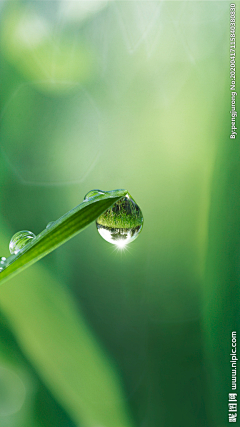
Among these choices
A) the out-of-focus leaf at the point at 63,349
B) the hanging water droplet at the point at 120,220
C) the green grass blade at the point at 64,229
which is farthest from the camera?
the out-of-focus leaf at the point at 63,349

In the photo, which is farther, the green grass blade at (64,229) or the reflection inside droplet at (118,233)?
the reflection inside droplet at (118,233)

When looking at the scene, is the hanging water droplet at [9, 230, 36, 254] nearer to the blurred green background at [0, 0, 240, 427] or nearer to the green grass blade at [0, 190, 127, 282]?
the green grass blade at [0, 190, 127, 282]

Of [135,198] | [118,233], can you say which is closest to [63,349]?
[135,198]

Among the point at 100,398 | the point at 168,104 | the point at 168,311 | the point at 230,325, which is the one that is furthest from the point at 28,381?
the point at 168,104

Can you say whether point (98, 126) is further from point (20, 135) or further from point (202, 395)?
point (202, 395)

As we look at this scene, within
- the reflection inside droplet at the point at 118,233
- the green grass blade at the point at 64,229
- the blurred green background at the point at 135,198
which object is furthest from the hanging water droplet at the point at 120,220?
the blurred green background at the point at 135,198

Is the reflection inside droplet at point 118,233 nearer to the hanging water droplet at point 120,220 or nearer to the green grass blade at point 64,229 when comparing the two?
the hanging water droplet at point 120,220

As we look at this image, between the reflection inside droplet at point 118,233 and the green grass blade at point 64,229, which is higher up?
the green grass blade at point 64,229

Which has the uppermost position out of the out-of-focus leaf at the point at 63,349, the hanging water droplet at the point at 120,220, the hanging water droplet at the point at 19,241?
the hanging water droplet at the point at 120,220

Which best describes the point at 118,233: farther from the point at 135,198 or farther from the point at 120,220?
the point at 135,198
